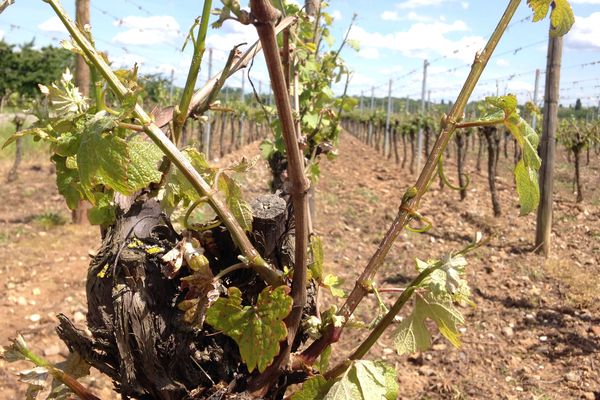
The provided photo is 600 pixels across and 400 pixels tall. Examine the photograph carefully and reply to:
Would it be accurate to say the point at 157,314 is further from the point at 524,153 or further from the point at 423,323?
the point at 524,153

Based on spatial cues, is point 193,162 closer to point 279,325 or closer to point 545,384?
point 279,325

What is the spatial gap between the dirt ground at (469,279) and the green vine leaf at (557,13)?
1.48 ft

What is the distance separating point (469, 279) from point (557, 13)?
5.44 metres

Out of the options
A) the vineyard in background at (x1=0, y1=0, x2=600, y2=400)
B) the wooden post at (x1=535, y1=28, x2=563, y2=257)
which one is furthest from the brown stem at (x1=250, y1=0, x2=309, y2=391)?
the wooden post at (x1=535, y1=28, x2=563, y2=257)

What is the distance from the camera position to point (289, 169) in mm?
988

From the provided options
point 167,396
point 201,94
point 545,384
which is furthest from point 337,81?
point 167,396

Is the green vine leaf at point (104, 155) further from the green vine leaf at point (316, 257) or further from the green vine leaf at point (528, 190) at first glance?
the green vine leaf at point (528, 190)

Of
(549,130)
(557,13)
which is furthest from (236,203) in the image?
(549,130)

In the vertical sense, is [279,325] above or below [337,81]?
below

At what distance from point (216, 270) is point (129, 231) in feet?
0.69

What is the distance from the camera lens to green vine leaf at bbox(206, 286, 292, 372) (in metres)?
1.09

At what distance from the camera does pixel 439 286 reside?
1067 millimetres

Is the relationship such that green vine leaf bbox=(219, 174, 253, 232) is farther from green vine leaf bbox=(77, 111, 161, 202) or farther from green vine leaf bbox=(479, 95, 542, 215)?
green vine leaf bbox=(479, 95, 542, 215)

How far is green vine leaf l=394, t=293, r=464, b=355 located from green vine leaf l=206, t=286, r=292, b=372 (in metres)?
0.28
